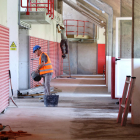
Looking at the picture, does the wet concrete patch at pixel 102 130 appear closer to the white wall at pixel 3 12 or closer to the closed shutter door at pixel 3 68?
the closed shutter door at pixel 3 68

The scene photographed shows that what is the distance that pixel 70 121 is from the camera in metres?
6.08

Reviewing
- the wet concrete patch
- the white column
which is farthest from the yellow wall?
the wet concrete patch

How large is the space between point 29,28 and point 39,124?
6.22 meters

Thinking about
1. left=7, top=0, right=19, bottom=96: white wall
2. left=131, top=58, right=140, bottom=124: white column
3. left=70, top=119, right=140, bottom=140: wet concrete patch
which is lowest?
left=70, top=119, right=140, bottom=140: wet concrete patch

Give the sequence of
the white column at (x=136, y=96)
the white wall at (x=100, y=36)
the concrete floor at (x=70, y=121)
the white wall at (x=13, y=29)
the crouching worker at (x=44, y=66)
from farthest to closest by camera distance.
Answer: the white wall at (x=100, y=36) → the white wall at (x=13, y=29) → the crouching worker at (x=44, y=66) → the white column at (x=136, y=96) → the concrete floor at (x=70, y=121)

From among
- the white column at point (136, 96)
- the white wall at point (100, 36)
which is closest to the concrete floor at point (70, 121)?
the white column at point (136, 96)

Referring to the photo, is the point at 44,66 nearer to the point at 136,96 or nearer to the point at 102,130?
the point at 136,96

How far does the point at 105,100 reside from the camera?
913 centimetres

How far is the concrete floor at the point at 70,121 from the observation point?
5.00 metres

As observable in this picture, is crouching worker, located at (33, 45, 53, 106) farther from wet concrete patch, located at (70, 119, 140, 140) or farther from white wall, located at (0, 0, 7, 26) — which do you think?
wet concrete patch, located at (70, 119, 140, 140)

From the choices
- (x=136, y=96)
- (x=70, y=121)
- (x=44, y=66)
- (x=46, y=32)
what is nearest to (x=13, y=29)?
(x=44, y=66)

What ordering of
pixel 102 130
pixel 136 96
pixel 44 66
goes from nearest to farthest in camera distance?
pixel 102 130
pixel 136 96
pixel 44 66

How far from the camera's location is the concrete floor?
16.4 feet

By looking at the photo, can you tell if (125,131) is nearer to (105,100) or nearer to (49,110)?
(49,110)
